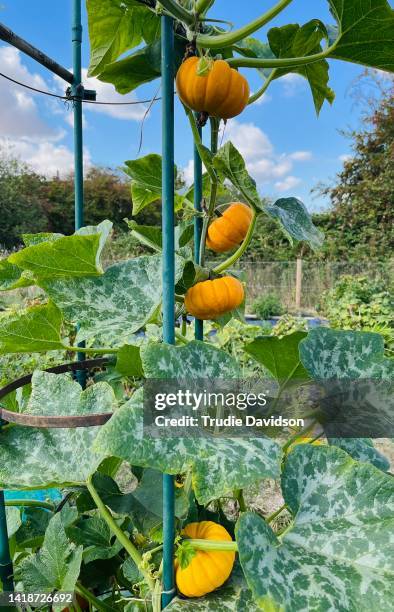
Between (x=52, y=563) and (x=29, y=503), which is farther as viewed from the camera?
(x=29, y=503)

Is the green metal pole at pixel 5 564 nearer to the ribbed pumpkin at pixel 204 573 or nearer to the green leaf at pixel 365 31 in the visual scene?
the ribbed pumpkin at pixel 204 573

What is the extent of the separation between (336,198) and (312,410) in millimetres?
9935

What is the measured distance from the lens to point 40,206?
605 inches

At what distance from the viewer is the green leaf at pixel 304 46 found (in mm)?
663

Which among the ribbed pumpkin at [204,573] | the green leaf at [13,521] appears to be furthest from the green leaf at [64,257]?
the green leaf at [13,521]

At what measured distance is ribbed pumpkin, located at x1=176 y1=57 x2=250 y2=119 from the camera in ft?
1.74

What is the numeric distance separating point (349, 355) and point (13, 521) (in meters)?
0.61

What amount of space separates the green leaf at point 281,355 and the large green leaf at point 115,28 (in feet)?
1.57

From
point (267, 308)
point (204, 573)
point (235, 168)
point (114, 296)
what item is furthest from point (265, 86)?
point (267, 308)

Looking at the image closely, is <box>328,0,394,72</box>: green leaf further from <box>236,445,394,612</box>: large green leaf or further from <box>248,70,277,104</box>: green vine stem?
<box>236,445,394,612</box>: large green leaf

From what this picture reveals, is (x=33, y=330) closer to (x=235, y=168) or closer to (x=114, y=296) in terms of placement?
(x=114, y=296)

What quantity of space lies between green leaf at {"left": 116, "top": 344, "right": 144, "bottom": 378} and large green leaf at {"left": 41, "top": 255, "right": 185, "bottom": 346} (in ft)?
0.06

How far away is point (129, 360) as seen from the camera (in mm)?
583

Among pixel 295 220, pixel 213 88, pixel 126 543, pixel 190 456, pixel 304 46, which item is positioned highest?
pixel 304 46
